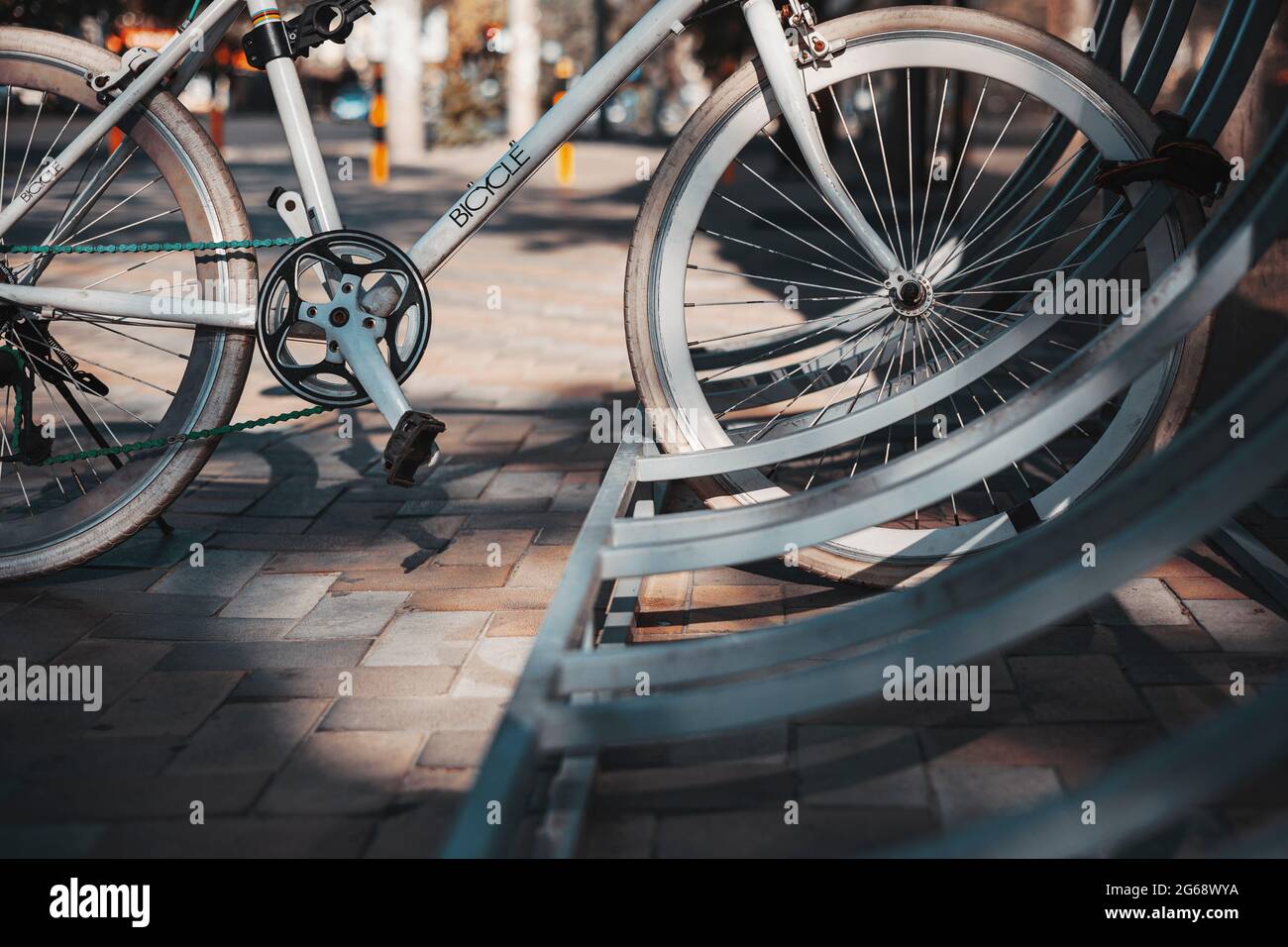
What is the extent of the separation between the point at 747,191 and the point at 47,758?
12.5 meters

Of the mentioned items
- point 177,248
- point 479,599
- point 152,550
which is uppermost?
point 177,248

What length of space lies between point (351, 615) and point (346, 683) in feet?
1.25

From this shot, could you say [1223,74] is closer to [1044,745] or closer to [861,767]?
[1044,745]

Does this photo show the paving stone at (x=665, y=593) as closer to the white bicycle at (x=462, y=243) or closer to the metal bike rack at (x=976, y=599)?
the white bicycle at (x=462, y=243)

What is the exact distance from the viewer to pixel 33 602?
3004 millimetres

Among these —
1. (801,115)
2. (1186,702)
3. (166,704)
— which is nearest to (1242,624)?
(1186,702)

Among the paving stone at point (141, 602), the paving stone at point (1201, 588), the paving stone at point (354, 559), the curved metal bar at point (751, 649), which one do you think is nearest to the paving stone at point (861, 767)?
the curved metal bar at point (751, 649)

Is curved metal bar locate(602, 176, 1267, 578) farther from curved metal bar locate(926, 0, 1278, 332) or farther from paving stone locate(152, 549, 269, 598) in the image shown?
paving stone locate(152, 549, 269, 598)

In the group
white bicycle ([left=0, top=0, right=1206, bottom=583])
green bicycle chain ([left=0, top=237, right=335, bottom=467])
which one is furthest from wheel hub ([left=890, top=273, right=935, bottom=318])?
green bicycle chain ([left=0, top=237, right=335, bottom=467])

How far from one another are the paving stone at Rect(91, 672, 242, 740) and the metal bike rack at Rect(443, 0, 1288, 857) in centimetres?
70

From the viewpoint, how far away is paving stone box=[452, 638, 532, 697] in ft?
8.27

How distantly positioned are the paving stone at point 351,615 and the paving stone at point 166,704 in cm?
26

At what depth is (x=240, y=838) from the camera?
2002mm

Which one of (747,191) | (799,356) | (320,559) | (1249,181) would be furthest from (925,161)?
(1249,181)
